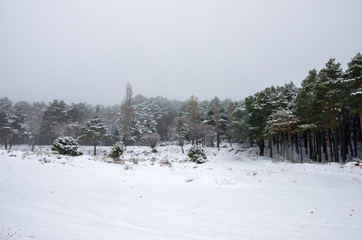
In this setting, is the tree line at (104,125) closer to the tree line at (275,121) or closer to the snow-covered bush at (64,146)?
the tree line at (275,121)

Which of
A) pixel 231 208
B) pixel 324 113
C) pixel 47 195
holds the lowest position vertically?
pixel 231 208

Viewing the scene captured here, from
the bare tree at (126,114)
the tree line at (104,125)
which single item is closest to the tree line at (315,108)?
the tree line at (104,125)

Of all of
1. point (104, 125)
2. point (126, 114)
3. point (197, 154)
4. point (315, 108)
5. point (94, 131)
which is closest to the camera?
point (315, 108)

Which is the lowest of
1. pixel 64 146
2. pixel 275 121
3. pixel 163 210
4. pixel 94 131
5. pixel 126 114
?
pixel 163 210

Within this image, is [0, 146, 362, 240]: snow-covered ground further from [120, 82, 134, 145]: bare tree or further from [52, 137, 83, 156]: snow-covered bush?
[120, 82, 134, 145]: bare tree

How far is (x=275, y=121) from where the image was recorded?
2558 centimetres

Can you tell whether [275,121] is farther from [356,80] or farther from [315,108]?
[356,80]

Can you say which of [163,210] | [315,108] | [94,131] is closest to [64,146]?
[94,131]

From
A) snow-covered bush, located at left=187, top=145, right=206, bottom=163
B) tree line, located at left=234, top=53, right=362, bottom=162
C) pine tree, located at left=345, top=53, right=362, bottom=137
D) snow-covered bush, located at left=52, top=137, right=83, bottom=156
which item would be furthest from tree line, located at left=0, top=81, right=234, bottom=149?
pine tree, located at left=345, top=53, right=362, bottom=137

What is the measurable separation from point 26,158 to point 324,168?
85.9 feet

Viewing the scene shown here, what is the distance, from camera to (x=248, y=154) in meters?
34.2

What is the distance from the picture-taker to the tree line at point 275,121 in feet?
70.6

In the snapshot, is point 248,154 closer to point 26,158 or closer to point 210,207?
point 210,207

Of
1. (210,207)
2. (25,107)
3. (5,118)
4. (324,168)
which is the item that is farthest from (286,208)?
(25,107)
